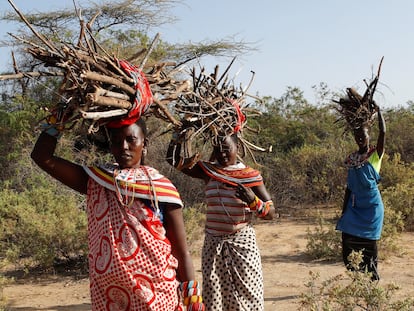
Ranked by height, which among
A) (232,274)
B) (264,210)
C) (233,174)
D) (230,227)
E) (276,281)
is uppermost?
(233,174)

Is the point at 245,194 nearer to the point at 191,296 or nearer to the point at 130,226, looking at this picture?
the point at 191,296

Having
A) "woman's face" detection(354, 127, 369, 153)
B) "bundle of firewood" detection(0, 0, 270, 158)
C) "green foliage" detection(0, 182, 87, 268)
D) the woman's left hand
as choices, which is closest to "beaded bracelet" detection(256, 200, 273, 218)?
the woman's left hand

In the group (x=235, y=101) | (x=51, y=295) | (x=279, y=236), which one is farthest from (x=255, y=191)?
(x=279, y=236)

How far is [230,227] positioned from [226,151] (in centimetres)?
54

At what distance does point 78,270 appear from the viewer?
21.6 feet

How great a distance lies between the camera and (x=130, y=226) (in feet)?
7.32

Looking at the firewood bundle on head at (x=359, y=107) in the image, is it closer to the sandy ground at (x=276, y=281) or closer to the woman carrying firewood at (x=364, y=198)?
the woman carrying firewood at (x=364, y=198)

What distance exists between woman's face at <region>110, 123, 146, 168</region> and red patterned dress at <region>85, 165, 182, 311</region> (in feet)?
0.17

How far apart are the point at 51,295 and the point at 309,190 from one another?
6.72 m

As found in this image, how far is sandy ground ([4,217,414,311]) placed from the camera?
17.5 feet

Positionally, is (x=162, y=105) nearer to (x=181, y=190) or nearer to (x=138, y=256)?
(x=138, y=256)

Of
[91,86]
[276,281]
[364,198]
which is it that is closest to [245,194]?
[91,86]

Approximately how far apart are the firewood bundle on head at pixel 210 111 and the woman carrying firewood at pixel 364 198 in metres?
1.65

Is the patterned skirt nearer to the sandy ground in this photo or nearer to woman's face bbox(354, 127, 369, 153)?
the sandy ground
